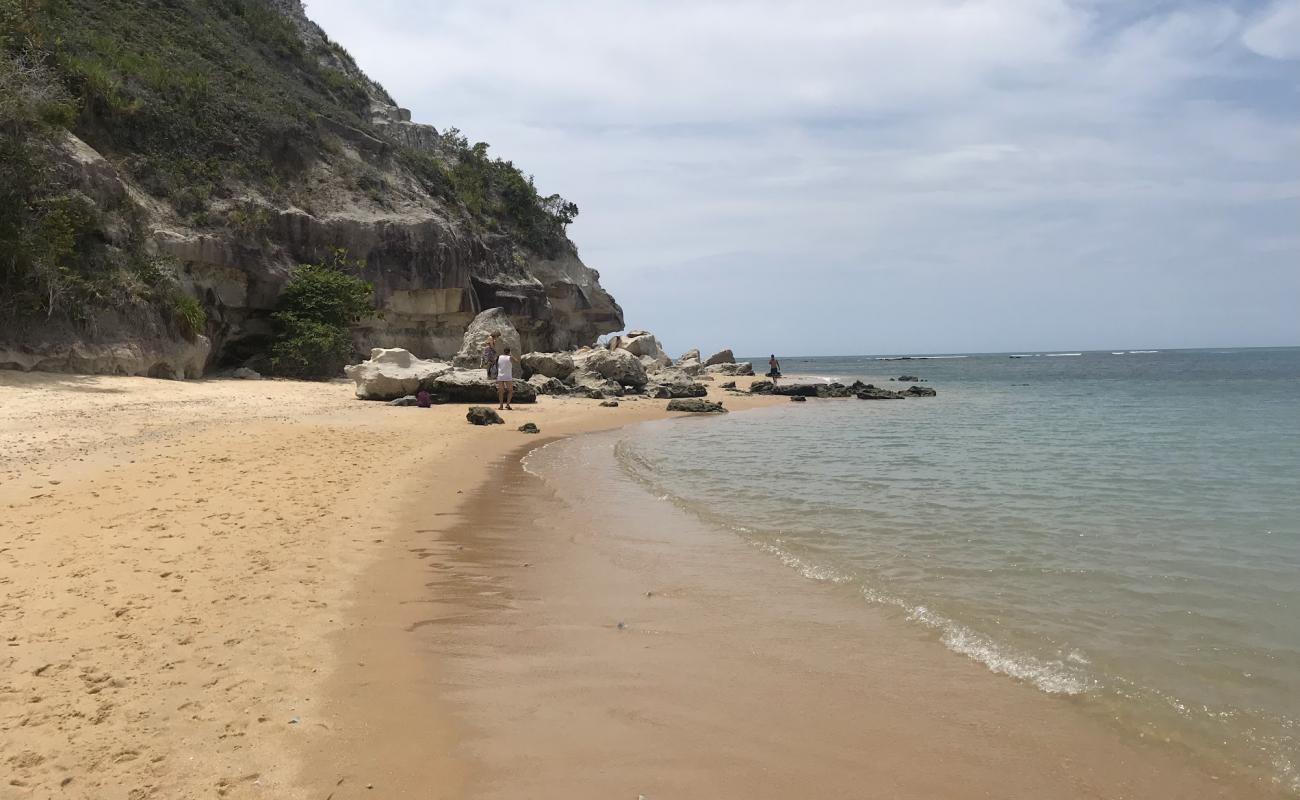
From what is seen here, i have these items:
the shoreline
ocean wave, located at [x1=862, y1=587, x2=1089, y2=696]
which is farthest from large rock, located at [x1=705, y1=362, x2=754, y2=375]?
ocean wave, located at [x1=862, y1=587, x2=1089, y2=696]

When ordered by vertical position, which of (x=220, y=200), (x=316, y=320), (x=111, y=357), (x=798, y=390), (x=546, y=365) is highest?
(x=220, y=200)

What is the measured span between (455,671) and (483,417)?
13.1 m

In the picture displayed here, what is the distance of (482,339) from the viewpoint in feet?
81.7

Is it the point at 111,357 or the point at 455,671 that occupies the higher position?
the point at 111,357

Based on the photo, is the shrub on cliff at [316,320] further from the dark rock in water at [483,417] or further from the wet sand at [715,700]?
the wet sand at [715,700]

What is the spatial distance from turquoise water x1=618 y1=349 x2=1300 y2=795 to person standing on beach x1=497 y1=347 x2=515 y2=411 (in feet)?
17.6

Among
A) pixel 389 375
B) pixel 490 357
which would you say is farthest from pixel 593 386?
pixel 389 375

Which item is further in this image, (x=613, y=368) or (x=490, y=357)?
(x=613, y=368)

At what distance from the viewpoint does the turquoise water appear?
4059 millimetres

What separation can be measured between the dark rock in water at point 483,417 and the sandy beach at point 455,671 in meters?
8.76

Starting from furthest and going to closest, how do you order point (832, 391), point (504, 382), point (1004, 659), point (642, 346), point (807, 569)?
point (642, 346) < point (832, 391) < point (504, 382) < point (807, 569) < point (1004, 659)

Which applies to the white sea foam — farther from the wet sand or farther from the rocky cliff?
the rocky cliff

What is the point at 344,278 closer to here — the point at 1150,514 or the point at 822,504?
the point at 822,504

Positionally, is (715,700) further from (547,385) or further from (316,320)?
(316,320)
